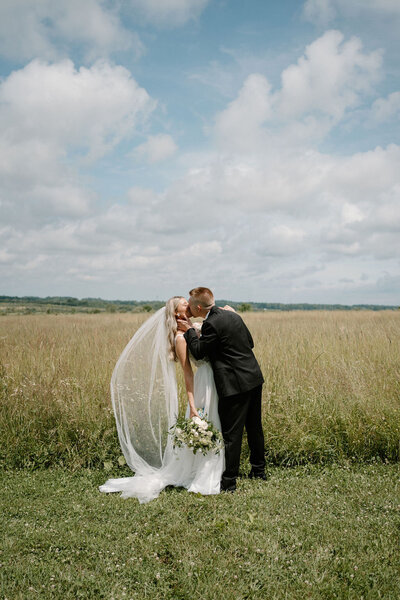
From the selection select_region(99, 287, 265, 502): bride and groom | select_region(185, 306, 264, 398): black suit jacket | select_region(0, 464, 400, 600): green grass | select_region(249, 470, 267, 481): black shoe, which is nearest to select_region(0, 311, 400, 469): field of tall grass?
select_region(249, 470, 267, 481): black shoe

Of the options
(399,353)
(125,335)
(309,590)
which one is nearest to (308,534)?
(309,590)

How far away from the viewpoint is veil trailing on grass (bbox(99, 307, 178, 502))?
5.64 m

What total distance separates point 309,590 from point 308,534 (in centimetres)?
81

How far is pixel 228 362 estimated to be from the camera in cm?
524

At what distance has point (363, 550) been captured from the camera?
400cm

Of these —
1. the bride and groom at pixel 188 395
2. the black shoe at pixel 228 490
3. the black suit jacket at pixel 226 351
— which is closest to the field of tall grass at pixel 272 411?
the bride and groom at pixel 188 395

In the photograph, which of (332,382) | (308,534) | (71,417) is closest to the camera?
(308,534)

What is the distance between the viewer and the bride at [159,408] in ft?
17.6

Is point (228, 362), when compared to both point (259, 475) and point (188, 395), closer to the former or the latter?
point (188, 395)

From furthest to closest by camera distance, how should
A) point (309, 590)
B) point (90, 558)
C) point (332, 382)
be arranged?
point (332, 382) < point (90, 558) < point (309, 590)

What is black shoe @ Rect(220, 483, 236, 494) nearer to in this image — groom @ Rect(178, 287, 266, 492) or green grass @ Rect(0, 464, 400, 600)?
groom @ Rect(178, 287, 266, 492)

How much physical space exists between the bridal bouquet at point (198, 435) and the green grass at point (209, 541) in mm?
603

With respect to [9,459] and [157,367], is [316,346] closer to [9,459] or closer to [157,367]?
[157,367]

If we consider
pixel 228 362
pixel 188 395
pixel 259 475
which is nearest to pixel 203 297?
pixel 228 362
